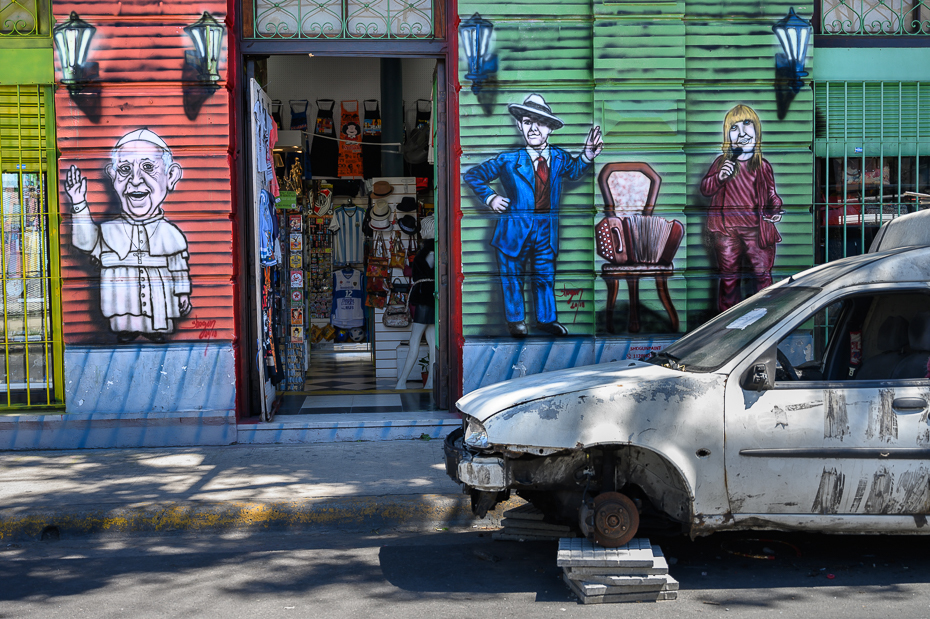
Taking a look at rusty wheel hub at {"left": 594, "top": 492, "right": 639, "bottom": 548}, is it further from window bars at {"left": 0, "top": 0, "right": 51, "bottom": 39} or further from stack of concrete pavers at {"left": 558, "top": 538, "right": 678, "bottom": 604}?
window bars at {"left": 0, "top": 0, "right": 51, "bottom": 39}

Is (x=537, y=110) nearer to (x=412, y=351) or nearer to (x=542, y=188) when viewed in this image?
(x=542, y=188)

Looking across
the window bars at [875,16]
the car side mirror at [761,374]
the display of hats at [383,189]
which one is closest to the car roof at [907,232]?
the car side mirror at [761,374]

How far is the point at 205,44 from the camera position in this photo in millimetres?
7465

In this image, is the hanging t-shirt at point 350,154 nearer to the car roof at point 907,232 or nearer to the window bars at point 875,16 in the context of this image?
the window bars at point 875,16

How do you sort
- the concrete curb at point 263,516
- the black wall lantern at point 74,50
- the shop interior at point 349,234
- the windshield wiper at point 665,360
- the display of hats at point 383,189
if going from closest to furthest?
the windshield wiper at point 665,360, the concrete curb at point 263,516, the black wall lantern at point 74,50, the shop interior at point 349,234, the display of hats at point 383,189

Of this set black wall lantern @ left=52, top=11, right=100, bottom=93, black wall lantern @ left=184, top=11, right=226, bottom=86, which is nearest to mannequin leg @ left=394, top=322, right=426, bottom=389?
black wall lantern @ left=184, top=11, right=226, bottom=86

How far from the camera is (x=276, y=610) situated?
412cm

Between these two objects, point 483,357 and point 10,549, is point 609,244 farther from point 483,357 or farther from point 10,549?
point 10,549

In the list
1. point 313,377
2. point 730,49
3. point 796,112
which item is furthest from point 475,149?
point 313,377

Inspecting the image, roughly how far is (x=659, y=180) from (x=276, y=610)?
5.38m

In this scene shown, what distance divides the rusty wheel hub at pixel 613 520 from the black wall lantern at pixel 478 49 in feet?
15.0

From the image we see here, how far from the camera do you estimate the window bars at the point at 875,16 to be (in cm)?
820

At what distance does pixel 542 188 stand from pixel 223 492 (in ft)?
13.0
